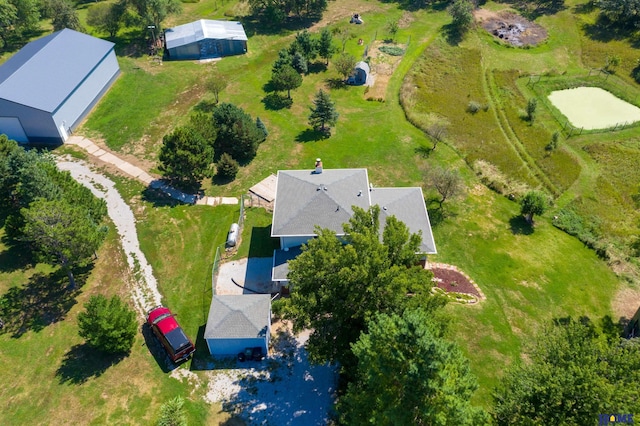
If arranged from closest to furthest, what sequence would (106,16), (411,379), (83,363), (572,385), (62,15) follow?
(411,379)
(572,385)
(83,363)
(106,16)
(62,15)

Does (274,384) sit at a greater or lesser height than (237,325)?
lesser

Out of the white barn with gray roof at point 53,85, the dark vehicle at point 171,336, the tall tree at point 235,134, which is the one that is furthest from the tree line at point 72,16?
the dark vehicle at point 171,336

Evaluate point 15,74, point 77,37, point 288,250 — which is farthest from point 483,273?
point 77,37

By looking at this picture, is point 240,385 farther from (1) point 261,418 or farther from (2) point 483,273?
(2) point 483,273

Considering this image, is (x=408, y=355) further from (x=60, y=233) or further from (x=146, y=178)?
(x=146, y=178)

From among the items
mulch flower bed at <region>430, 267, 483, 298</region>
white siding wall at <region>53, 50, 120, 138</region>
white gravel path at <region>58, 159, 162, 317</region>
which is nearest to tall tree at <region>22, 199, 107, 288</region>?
A: white gravel path at <region>58, 159, 162, 317</region>

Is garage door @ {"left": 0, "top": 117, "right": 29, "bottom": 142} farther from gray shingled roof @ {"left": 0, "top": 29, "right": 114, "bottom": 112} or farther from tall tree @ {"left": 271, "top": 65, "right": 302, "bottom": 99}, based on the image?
tall tree @ {"left": 271, "top": 65, "right": 302, "bottom": 99}

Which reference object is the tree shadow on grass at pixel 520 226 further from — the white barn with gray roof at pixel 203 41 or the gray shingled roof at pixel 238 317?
the white barn with gray roof at pixel 203 41

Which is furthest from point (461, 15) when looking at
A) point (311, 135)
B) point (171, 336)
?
point (171, 336)
